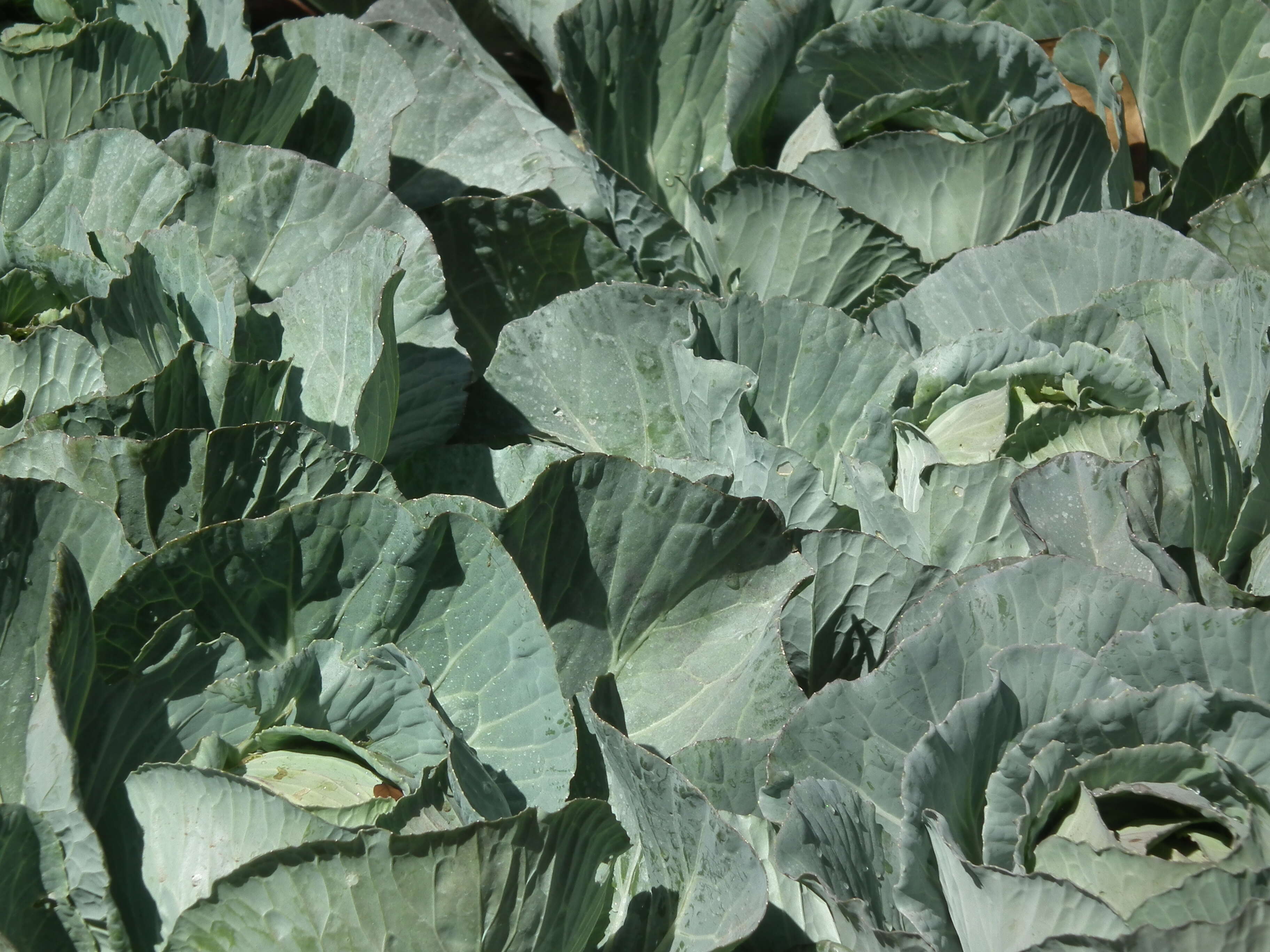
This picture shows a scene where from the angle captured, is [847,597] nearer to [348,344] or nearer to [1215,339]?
[1215,339]

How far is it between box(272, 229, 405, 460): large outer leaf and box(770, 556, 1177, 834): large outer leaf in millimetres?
749

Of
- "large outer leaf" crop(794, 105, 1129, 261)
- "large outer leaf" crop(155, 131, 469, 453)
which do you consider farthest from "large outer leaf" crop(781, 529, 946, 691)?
"large outer leaf" crop(794, 105, 1129, 261)

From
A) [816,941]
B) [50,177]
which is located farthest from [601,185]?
[816,941]

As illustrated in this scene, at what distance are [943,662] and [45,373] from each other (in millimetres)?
1276

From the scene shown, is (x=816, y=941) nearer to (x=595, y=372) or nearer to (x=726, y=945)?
(x=726, y=945)

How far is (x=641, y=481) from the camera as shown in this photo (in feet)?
5.33

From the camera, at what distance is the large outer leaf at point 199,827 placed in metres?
1.16

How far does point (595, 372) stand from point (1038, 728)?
1071 mm

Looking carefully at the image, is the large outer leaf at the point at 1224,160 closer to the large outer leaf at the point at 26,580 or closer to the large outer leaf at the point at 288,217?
the large outer leaf at the point at 288,217

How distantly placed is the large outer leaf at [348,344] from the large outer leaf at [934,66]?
117 cm

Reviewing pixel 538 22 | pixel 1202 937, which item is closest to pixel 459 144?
pixel 538 22

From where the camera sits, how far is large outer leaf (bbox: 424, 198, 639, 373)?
7.46 feet

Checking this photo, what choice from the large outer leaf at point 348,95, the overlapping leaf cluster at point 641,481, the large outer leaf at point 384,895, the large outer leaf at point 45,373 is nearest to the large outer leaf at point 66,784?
the overlapping leaf cluster at point 641,481

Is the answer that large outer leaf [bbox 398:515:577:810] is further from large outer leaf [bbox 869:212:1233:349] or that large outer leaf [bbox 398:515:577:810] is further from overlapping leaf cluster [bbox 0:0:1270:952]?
large outer leaf [bbox 869:212:1233:349]
